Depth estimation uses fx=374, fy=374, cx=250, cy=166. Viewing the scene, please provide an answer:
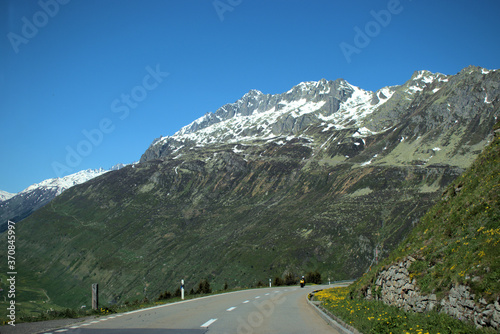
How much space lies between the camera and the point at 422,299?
13.8 m

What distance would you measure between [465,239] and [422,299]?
2.81 meters

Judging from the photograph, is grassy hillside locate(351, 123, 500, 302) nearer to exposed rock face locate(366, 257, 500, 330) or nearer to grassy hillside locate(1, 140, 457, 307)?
exposed rock face locate(366, 257, 500, 330)

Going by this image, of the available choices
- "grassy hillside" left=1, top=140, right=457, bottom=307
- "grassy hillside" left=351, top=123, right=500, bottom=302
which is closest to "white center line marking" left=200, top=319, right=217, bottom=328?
"grassy hillside" left=351, top=123, right=500, bottom=302

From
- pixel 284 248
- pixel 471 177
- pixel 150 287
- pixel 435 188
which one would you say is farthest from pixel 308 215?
pixel 471 177

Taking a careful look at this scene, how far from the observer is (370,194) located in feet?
582

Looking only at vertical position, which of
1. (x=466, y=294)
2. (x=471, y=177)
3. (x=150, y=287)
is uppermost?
(x=471, y=177)

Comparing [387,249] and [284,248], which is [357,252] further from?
[284,248]

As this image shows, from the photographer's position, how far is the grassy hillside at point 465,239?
10966mm

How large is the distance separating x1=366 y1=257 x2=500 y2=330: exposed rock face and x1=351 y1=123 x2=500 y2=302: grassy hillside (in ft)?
0.87

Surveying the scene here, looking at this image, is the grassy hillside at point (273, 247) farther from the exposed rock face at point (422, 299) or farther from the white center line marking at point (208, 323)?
the white center line marking at point (208, 323)

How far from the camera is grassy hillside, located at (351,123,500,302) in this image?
11.0 m

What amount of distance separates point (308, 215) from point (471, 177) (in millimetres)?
154614

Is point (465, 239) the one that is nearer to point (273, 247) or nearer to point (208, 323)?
point (208, 323)

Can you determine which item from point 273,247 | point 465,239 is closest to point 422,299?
point 465,239
